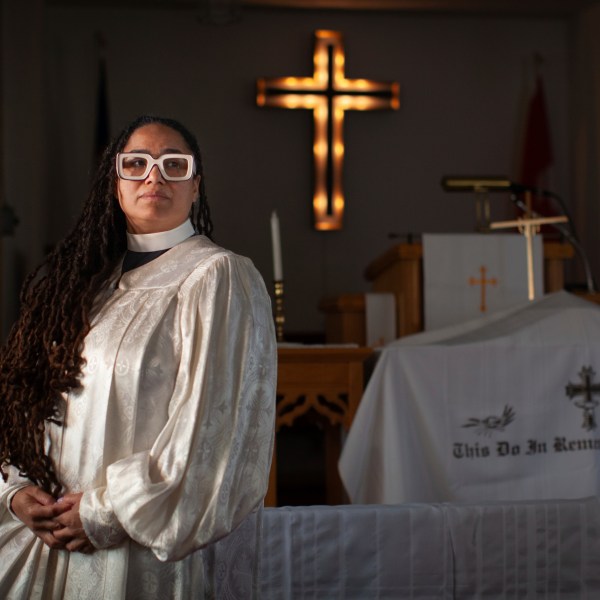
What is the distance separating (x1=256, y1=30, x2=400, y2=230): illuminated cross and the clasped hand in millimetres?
5136

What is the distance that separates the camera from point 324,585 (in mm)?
2805

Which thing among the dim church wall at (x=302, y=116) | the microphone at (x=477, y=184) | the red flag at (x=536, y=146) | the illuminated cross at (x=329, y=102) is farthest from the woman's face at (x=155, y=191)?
the red flag at (x=536, y=146)

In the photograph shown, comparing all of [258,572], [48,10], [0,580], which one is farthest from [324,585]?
[48,10]

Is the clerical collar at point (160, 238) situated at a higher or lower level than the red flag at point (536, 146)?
A: lower

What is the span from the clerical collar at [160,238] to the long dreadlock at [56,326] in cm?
8

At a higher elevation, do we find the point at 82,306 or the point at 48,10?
the point at 48,10

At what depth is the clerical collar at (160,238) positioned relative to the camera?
1.96m

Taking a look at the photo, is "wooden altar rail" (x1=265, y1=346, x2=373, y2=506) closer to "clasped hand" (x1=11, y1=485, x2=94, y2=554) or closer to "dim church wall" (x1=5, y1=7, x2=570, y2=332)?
"clasped hand" (x1=11, y1=485, x2=94, y2=554)

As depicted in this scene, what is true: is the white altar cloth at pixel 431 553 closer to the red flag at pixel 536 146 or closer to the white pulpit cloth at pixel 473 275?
the white pulpit cloth at pixel 473 275

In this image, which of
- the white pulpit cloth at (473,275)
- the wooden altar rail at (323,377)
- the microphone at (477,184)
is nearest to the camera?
the wooden altar rail at (323,377)

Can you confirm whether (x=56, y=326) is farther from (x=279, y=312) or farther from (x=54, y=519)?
(x=279, y=312)

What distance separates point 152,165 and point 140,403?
47 cm

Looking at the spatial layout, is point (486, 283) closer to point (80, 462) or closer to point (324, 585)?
point (324, 585)

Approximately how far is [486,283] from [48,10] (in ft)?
13.9
